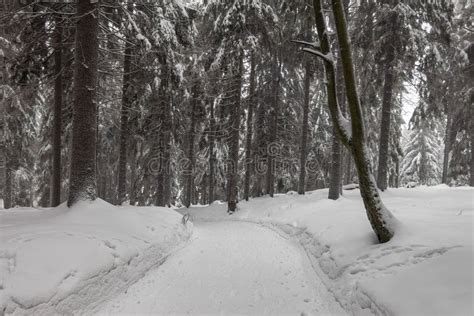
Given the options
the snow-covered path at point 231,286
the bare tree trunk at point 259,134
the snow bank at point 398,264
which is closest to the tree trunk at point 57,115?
the snow-covered path at point 231,286

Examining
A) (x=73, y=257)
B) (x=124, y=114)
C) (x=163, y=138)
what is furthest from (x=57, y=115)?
(x=73, y=257)

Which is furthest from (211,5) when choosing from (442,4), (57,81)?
(442,4)

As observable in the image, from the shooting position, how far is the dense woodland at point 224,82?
7703mm

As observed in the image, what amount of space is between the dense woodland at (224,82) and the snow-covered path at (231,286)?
A: 6.57 ft

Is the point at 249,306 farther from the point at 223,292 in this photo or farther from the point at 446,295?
the point at 446,295

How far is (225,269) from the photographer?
6879 mm

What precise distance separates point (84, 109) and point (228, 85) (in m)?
11.0

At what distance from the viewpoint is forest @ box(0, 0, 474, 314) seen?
770 centimetres

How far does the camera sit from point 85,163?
301 inches

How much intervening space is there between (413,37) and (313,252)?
1020 centimetres

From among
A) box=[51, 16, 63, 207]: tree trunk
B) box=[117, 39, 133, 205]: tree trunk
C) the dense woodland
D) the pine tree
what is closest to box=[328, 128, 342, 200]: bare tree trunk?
the dense woodland

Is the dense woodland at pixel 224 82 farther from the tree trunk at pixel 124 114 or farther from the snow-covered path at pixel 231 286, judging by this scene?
the snow-covered path at pixel 231 286

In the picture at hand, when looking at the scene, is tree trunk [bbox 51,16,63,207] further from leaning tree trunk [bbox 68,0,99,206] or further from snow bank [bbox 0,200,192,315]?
leaning tree trunk [bbox 68,0,99,206]

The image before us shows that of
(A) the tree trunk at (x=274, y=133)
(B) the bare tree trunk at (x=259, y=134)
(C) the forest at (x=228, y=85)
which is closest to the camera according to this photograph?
(C) the forest at (x=228, y=85)
